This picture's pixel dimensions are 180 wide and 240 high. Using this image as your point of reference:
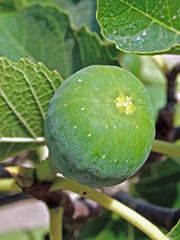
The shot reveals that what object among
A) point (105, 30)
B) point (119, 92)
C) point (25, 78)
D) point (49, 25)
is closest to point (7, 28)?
point (49, 25)

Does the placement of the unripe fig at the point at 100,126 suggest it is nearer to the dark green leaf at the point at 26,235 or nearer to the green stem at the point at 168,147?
the green stem at the point at 168,147

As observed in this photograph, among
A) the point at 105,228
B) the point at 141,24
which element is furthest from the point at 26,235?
the point at 141,24

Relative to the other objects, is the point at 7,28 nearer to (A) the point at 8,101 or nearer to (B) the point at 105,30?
(A) the point at 8,101

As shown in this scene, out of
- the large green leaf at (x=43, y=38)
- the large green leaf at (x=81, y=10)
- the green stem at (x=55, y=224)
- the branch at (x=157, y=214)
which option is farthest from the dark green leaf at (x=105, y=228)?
the large green leaf at (x=81, y=10)

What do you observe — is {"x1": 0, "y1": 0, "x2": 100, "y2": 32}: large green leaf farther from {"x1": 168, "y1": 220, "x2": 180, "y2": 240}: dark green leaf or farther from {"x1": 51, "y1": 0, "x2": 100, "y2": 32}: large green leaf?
{"x1": 168, "y1": 220, "x2": 180, "y2": 240}: dark green leaf

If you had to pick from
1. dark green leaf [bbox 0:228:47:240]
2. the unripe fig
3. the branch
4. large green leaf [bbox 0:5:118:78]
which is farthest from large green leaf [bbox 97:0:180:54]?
dark green leaf [bbox 0:228:47:240]

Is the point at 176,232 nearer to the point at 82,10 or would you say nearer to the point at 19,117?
the point at 19,117
